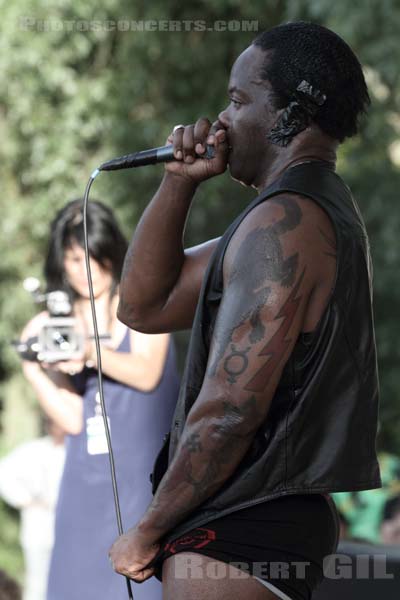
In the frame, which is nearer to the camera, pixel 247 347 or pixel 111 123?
Result: pixel 247 347

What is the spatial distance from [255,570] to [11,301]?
26.4 ft

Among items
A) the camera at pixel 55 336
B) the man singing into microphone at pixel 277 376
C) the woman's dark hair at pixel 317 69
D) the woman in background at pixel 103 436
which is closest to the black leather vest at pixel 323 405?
the man singing into microphone at pixel 277 376

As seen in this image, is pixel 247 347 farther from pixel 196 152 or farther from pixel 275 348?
pixel 196 152

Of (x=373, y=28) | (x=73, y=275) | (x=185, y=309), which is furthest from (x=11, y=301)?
(x=185, y=309)

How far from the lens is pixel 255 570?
1.99 metres

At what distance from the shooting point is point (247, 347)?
197 centimetres

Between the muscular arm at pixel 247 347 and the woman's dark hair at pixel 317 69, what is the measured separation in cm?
26

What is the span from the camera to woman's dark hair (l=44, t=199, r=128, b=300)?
3.90m

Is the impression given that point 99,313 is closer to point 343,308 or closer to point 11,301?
point 343,308

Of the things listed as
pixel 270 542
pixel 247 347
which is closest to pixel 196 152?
pixel 247 347

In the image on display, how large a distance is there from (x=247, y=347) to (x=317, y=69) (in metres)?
0.57

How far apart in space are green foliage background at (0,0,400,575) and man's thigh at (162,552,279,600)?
7.23m

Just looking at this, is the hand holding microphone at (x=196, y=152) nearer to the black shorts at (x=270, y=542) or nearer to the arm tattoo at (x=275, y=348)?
the arm tattoo at (x=275, y=348)

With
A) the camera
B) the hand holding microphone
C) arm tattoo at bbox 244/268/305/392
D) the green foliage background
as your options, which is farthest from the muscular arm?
the green foliage background
